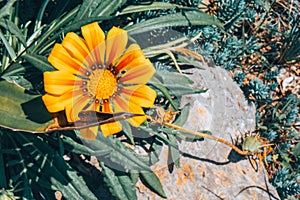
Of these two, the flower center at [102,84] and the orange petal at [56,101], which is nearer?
the orange petal at [56,101]

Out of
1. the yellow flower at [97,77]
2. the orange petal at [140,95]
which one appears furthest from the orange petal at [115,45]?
the orange petal at [140,95]

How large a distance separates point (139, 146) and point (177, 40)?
0.51 metres

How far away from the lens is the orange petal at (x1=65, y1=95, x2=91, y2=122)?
1.58 meters

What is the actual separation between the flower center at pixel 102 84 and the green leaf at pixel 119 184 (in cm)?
47

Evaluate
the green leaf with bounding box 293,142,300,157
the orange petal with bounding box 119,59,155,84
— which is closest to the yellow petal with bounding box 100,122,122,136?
the orange petal with bounding box 119,59,155,84

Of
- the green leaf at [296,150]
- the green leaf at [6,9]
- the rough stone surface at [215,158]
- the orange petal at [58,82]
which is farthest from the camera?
the green leaf at [296,150]

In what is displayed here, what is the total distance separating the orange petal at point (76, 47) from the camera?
1.60m

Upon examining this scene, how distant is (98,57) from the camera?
1.68 metres

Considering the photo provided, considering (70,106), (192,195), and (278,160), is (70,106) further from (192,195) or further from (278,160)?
(278,160)

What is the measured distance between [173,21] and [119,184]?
2.43 feet

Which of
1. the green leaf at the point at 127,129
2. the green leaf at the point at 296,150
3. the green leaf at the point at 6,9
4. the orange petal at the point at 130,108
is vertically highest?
the green leaf at the point at 6,9

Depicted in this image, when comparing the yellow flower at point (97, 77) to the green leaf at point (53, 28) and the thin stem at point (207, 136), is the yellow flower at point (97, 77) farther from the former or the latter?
the thin stem at point (207, 136)

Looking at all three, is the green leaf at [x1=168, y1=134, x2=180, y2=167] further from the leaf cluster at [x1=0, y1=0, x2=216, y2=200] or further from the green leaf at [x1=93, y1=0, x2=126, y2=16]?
the green leaf at [x1=93, y1=0, x2=126, y2=16]

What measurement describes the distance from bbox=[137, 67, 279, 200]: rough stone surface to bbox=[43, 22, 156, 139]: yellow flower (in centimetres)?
64
